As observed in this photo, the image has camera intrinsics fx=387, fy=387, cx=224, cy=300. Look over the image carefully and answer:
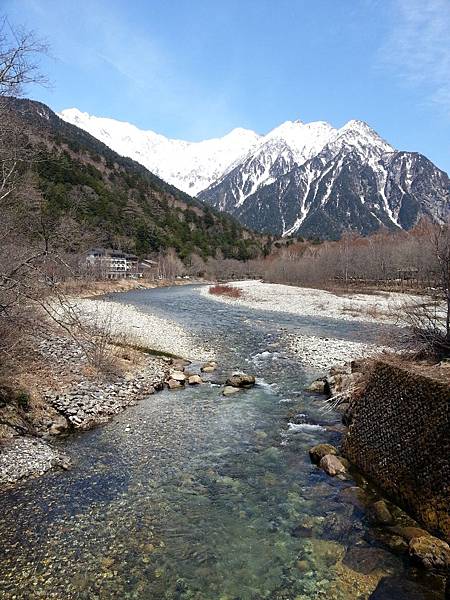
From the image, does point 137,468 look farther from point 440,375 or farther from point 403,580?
point 440,375

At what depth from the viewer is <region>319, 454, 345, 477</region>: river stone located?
31.3 feet

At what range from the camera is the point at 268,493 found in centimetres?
882

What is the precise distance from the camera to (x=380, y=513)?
7.84 meters

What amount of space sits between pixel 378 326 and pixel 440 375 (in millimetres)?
24218

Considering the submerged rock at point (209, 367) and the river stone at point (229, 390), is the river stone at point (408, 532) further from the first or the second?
the submerged rock at point (209, 367)

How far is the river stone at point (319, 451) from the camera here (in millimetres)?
10234

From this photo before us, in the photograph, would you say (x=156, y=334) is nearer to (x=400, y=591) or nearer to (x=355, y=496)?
(x=355, y=496)

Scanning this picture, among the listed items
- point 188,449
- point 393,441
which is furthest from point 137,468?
point 393,441

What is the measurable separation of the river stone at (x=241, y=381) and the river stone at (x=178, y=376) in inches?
80.5

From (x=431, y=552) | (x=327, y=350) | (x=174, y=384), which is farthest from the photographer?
(x=327, y=350)

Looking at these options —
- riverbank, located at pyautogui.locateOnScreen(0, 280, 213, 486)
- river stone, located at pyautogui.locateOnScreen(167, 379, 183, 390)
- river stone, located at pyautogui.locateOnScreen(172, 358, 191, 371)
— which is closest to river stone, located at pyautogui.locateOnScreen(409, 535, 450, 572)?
riverbank, located at pyautogui.locateOnScreen(0, 280, 213, 486)

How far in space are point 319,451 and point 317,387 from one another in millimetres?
5725

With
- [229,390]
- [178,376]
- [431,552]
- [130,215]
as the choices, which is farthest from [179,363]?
[130,215]

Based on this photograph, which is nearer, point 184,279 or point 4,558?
point 4,558
